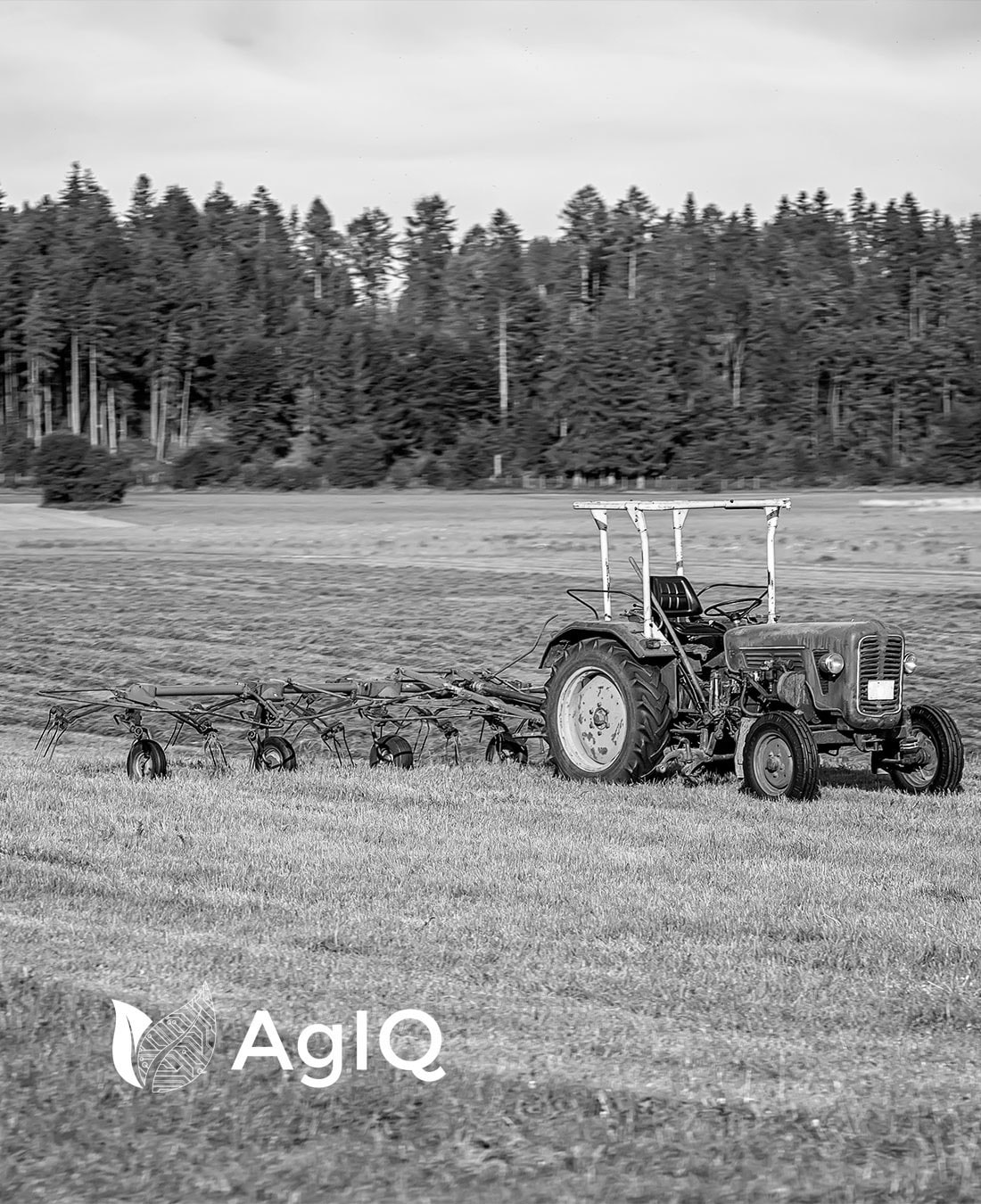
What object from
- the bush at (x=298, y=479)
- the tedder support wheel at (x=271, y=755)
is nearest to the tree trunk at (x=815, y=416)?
the bush at (x=298, y=479)

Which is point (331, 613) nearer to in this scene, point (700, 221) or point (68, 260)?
point (68, 260)

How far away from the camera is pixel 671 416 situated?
3177 inches

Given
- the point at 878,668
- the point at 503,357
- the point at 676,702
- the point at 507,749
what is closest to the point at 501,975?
the point at 878,668

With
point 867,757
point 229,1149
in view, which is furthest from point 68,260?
point 229,1149

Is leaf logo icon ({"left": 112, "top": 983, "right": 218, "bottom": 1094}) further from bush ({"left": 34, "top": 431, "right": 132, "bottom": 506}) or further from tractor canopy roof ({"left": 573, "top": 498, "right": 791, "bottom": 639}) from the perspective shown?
bush ({"left": 34, "top": 431, "right": 132, "bottom": 506})

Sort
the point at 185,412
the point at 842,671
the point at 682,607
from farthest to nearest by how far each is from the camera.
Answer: the point at 185,412 < the point at 682,607 < the point at 842,671

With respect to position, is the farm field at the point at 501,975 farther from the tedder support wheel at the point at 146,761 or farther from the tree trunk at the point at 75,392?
the tree trunk at the point at 75,392

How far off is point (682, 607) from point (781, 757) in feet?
5.28

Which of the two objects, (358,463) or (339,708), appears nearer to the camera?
(339,708)

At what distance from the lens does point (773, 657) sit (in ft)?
34.2

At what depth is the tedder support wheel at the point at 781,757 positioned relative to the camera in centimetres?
967

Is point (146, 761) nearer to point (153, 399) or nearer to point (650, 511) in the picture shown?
point (650, 511)

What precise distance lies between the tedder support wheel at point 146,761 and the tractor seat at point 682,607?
342 centimetres

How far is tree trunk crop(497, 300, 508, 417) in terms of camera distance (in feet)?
293
